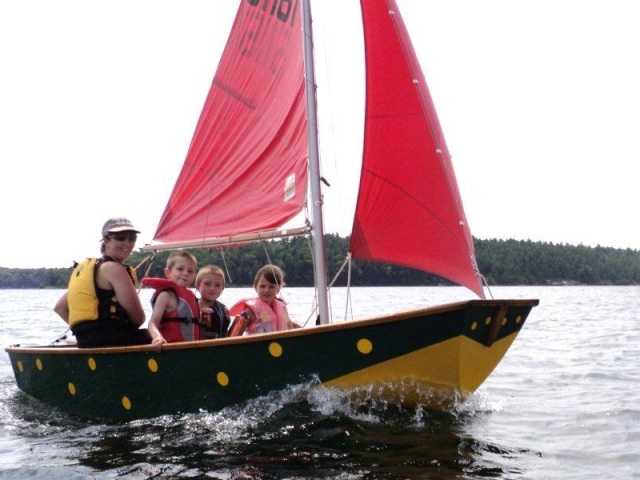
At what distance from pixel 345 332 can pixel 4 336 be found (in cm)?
1478

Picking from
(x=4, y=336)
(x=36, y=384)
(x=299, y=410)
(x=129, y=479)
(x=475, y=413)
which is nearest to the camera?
(x=129, y=479)

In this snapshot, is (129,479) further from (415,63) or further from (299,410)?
(415,63)

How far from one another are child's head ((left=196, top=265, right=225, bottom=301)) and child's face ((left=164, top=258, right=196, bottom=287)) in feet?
1.27

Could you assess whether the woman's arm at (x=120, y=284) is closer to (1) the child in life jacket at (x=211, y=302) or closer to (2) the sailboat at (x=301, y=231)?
(2) the sailboat at (x=301, y=231)

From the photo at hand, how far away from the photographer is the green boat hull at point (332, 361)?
5695 mm

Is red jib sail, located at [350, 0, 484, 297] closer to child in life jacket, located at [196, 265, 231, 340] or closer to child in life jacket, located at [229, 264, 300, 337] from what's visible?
child in life jacket, located at [229, 264, 300, 337]

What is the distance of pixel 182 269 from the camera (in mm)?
7094

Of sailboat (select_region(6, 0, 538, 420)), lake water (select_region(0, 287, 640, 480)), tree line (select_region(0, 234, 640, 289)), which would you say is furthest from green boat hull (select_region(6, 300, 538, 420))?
tree line (select_region(0, 234, 640, 289))

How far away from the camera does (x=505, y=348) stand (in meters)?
6.30

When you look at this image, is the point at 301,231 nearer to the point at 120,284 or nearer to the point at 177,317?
the point at 177,317

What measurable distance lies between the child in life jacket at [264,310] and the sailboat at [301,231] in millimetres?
394

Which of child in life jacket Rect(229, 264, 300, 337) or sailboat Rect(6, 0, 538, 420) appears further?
child in life jacket Rect(229, 264, 300, 337)

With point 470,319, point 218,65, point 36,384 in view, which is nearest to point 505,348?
point 470,319

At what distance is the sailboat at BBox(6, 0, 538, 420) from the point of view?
5848 mm
